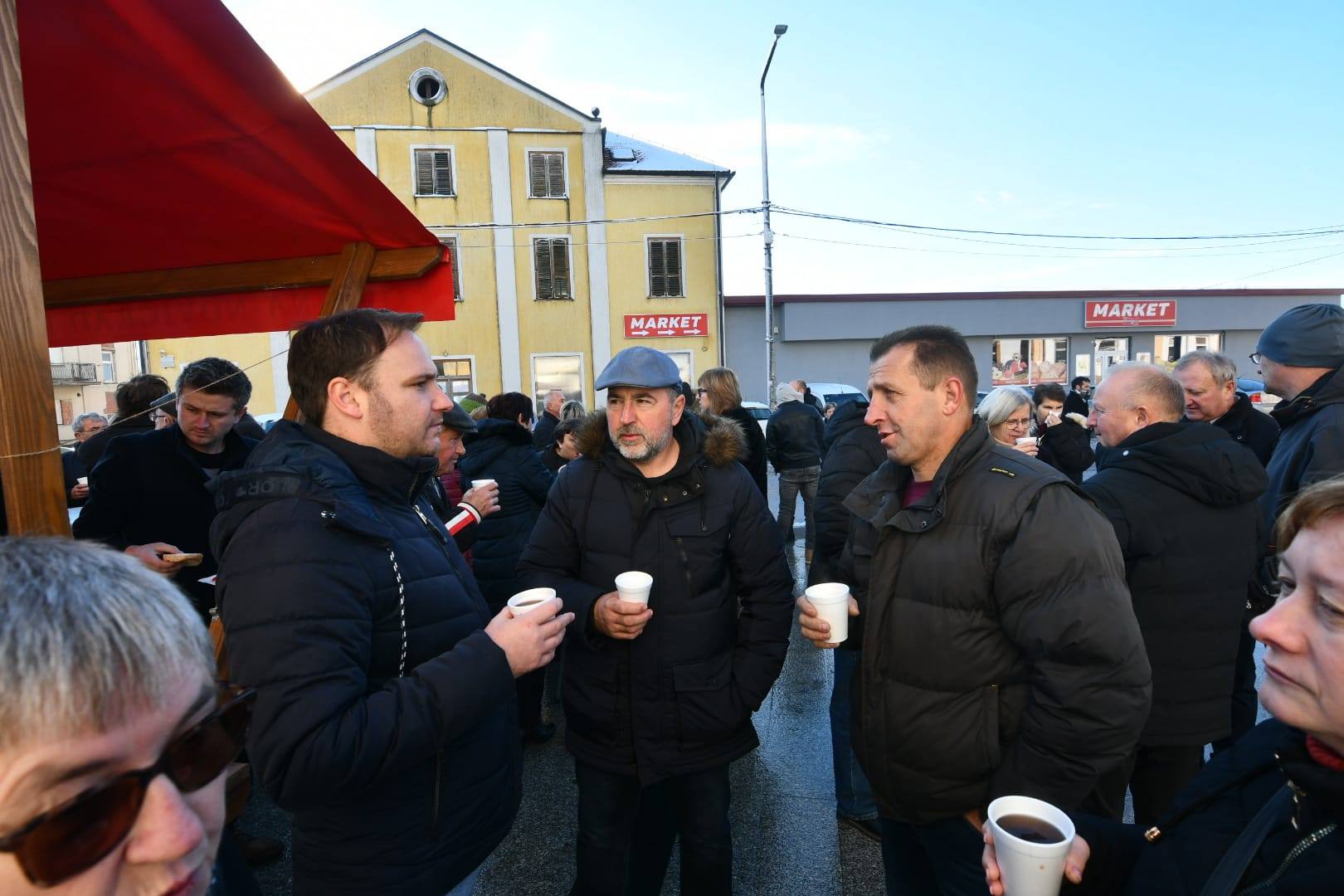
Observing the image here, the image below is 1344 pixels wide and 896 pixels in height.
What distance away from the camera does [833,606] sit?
2.13 m

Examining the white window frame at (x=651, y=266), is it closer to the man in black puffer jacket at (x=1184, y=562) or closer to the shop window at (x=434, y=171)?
the shop window at (x=434, y=171)

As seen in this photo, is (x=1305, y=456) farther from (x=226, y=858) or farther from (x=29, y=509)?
(x=29, y=509)

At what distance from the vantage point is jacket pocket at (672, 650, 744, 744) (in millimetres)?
2410

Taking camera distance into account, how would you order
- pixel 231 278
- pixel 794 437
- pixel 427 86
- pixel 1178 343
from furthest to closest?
1. pixel 1178 343
2. pixel 427 86
3. pixel 794 437
4. pixel 231 278

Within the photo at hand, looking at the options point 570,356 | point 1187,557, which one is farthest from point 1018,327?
point 1187,557

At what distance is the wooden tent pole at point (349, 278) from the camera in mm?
3008

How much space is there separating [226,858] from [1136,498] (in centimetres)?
294

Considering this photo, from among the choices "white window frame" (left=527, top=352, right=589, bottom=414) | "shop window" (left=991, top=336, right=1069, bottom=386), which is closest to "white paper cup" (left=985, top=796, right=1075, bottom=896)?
"white window frame" (left=527, top=352, right=589, bottom=414)

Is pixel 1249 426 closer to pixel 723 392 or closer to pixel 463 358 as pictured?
pixel 723 392

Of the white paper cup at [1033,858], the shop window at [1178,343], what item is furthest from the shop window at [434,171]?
the shop window at [1178,343]

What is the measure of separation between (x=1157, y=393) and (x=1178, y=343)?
3199 cm

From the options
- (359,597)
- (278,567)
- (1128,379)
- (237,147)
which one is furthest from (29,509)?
(1128,379)

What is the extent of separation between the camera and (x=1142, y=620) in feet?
8.79

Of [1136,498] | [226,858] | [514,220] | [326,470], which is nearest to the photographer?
[226,858]
